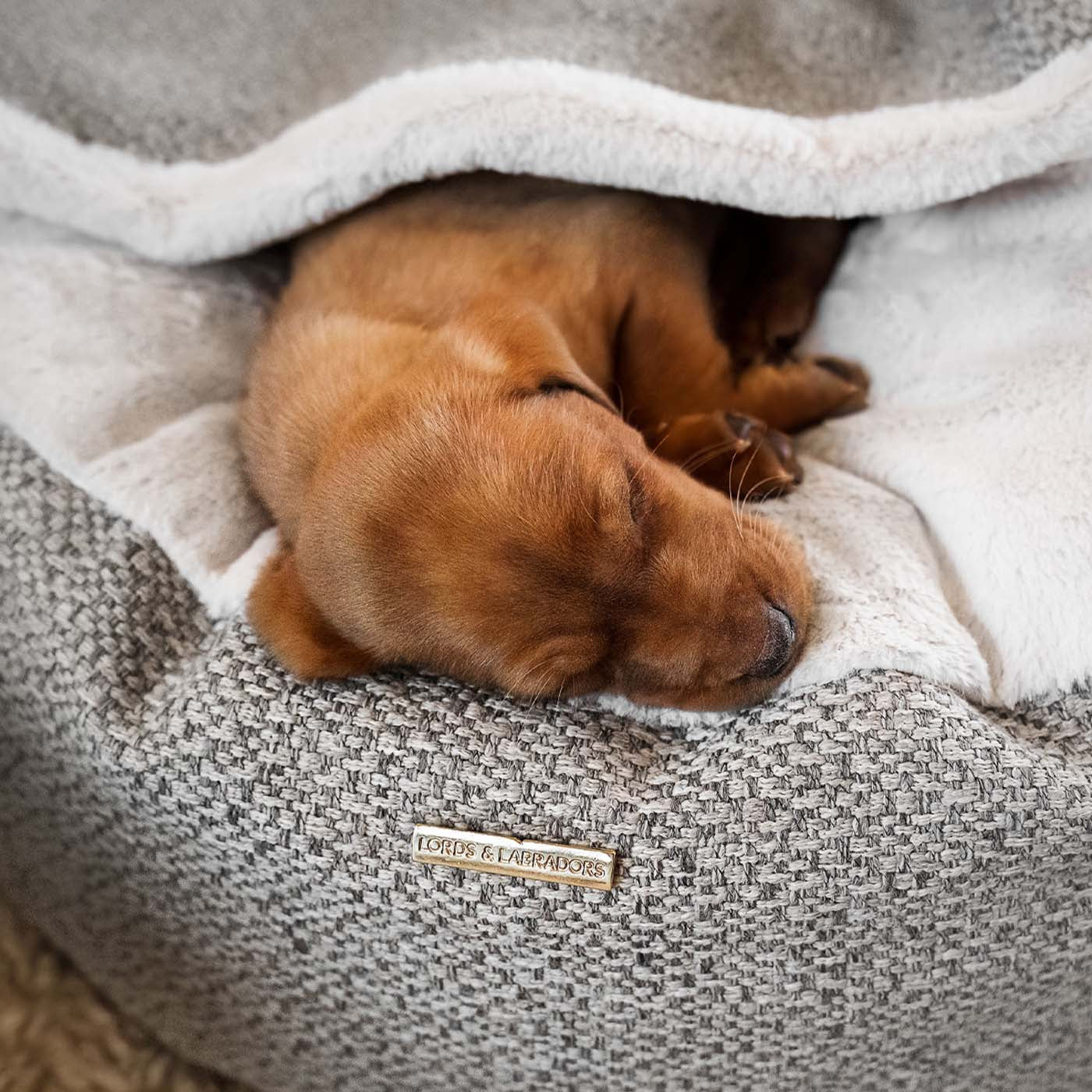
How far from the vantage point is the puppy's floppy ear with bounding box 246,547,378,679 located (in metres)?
1.22

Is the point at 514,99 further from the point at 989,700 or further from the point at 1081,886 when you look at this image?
the point at 1081,886

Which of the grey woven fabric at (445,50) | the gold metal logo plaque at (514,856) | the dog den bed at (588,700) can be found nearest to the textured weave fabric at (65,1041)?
the dog den bed at (588,700)

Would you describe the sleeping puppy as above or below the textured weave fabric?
above

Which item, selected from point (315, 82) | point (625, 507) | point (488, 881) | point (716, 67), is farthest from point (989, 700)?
point (315, 82)

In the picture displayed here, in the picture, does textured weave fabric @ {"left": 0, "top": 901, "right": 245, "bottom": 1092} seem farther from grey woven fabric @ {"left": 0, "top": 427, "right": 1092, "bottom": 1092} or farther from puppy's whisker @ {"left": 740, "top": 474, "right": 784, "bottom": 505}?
puppy's whisker @ {"left": 740, "top": 474, "right": 784, "bottom": 505}

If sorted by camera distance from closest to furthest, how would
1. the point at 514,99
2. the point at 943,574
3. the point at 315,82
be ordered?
1. the point at 943,574
2. the point at 514,99
3. the point at 315,82

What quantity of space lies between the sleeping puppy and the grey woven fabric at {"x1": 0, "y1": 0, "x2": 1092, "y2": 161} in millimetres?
209

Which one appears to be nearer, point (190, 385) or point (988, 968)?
point (988, 968)

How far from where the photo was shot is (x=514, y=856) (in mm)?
1125

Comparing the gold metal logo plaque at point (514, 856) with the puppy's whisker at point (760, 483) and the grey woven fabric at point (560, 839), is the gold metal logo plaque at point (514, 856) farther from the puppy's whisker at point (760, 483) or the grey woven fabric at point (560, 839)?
the puppy's whisker at point (760, 483)

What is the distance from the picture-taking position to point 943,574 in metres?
1.35

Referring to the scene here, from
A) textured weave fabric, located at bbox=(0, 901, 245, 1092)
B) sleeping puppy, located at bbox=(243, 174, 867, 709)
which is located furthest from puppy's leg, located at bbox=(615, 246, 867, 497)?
textured weave fabric, located at bbox=(0, 901, 245, 1092)

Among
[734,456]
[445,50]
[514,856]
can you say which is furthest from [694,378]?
[514,856]

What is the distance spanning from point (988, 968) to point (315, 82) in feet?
5.38
